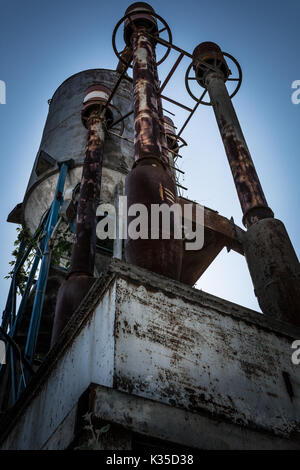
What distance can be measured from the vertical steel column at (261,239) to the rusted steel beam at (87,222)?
1962mm

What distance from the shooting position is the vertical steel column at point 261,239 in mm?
3928

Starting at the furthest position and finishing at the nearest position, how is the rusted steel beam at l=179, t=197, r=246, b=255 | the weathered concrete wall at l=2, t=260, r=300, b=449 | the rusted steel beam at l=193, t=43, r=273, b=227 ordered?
1. the rusted steel beam at l=179, t=197, r=246, b=255
2. the rusted steel beam at l=193, t=43, r=273, b=227
3. the weathered concrete wall at l=2, t=260, r=300, b=449

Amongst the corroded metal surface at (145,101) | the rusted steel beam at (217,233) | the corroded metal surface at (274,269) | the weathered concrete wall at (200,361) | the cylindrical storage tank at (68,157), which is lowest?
the weathered concrete wall at (200,361)

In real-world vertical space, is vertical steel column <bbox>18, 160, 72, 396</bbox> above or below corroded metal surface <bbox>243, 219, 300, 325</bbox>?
above

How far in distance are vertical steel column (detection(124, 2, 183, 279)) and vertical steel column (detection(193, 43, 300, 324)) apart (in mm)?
1017

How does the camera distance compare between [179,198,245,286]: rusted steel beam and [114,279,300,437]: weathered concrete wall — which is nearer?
[114,279,300,437]: weathered concrete wall

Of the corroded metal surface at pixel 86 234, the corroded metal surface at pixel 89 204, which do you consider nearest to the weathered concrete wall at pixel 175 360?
the corroded metal surface at pixel 86 234

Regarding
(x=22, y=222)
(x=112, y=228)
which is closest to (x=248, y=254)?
(x=112, y=228)

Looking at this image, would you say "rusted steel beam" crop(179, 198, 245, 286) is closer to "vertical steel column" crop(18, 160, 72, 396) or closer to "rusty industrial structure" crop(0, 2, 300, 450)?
"rusty industrial structure" crop(0, 2, 300, 450)

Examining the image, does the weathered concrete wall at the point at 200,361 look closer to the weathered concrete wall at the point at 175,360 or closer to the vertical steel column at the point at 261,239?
the weathered concrete wall at the point at 175,360

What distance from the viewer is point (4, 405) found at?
8289 millimetres

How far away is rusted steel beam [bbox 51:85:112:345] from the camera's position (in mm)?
4766

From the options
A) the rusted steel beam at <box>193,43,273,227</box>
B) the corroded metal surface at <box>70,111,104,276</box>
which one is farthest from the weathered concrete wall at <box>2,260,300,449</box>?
the corroded metal surface at <box>70,111,104,276</box>
